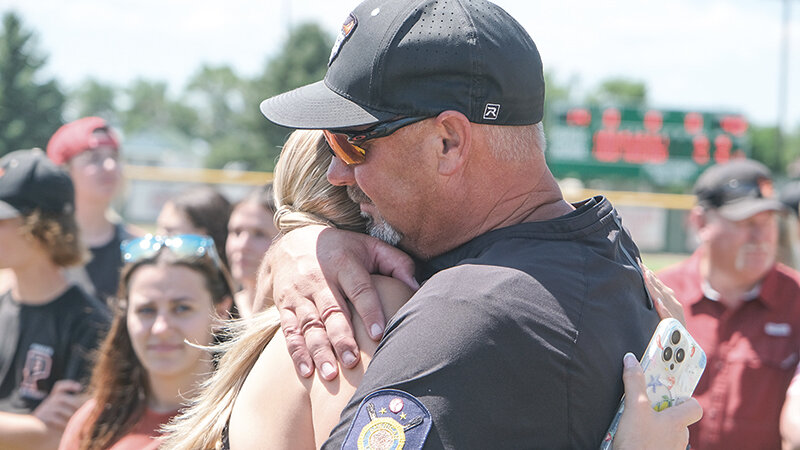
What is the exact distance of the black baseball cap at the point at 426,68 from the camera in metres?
1.54

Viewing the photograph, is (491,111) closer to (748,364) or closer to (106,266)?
(748,364)

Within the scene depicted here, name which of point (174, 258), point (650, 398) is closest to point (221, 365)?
point (650, 398)

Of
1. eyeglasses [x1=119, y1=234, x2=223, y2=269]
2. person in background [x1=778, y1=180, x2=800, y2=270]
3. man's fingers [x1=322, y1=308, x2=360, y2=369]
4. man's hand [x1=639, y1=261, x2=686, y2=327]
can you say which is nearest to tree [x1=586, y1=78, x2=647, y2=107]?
person in background [x1=778, y1=180, x2=800, y2=270]

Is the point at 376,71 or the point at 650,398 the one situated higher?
the point at 376,71

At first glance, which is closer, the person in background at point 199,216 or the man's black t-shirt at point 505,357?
the man's black t-shirt at point 505,357

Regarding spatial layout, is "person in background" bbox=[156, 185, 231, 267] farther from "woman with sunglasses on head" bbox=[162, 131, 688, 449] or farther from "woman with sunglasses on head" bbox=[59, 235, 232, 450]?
"woman with sunglasses on head" bbox=[162, 131, 688, 449]

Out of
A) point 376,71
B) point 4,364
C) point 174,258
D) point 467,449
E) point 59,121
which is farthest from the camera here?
point 59,121

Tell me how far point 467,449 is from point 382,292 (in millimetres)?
451

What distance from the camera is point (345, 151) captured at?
167 cm

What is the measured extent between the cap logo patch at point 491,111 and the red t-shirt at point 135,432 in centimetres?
170

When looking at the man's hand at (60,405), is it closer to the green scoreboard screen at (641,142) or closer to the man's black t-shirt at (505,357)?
the man's black t-shirt at (505,357)

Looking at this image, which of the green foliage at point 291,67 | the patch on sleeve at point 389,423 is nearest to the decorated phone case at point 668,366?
the patch on sleeve at point 389,423

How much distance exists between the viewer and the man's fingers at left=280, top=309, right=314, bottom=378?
1.57 m

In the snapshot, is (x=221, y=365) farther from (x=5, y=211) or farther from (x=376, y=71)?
(x=5, y=211)
